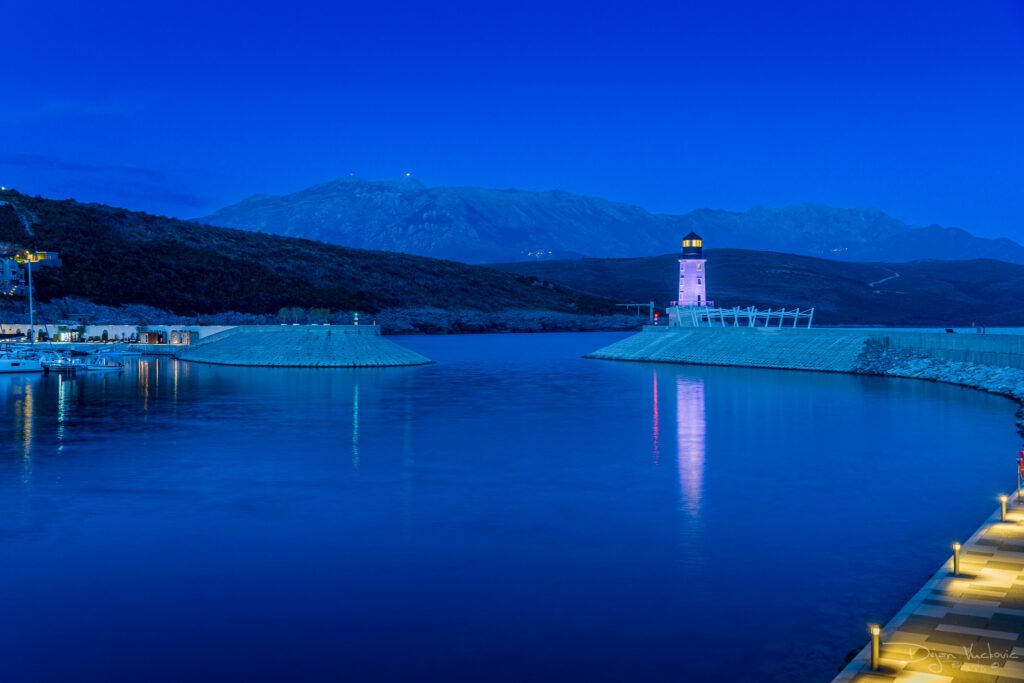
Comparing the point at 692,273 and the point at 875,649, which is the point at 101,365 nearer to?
the point at 692,273

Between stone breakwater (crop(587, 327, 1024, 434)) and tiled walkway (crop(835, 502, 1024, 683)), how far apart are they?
118ft

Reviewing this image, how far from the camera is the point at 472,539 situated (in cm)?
2339

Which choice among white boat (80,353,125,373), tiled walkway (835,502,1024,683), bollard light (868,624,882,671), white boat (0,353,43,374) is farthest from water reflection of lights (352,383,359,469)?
white boat (0,353,43,374)

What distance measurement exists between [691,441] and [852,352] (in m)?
50.8

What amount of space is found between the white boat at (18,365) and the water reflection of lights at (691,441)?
5946 centimetres

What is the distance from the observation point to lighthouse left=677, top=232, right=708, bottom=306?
12462cm

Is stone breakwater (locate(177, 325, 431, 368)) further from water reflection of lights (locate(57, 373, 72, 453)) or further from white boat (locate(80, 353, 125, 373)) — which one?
water reflection of lights (locate(57, 373, 72, 453))

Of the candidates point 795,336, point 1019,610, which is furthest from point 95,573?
point 795,336

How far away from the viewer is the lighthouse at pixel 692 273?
125 metres

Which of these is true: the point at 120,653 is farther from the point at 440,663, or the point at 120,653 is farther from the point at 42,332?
the point at 42,332

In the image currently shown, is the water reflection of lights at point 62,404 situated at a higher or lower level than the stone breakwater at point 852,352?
lower

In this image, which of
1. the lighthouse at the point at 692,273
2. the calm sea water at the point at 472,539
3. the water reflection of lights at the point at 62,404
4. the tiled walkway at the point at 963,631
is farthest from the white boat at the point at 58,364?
the tiled walkway at the point at 963,631

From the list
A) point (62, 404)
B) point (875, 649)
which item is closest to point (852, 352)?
point (62, 404)

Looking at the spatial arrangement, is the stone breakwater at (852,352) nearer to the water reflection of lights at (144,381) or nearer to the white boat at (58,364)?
the water reflection of lights at (144,381)
